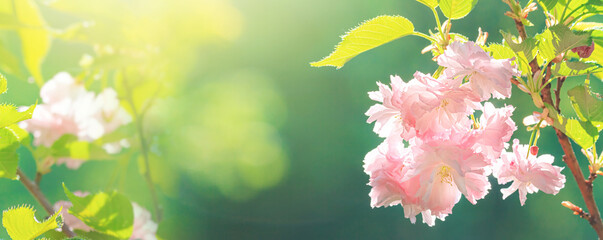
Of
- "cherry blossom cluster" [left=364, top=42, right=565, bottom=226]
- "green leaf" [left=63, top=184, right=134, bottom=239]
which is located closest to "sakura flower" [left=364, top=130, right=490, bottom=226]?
"cherry blossom cluster" [left=364, top=42, right=565, bottom=226]

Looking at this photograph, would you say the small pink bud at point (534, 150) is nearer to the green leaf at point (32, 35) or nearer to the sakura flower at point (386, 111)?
the sakura flower at point (386, 111)

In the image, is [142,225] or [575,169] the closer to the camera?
[575,169]

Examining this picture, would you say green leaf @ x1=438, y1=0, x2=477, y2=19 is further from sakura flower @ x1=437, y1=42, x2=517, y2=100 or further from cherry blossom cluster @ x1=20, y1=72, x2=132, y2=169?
cherry blossom cluster @ x1=20, y1=72, x2=132, y2=169

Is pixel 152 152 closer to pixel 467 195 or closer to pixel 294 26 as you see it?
pixel 467 195

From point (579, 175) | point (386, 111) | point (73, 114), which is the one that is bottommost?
point (579, 175)

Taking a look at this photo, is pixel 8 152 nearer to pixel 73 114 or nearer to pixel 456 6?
pixel 456 6

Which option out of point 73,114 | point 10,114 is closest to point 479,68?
point 10,114
